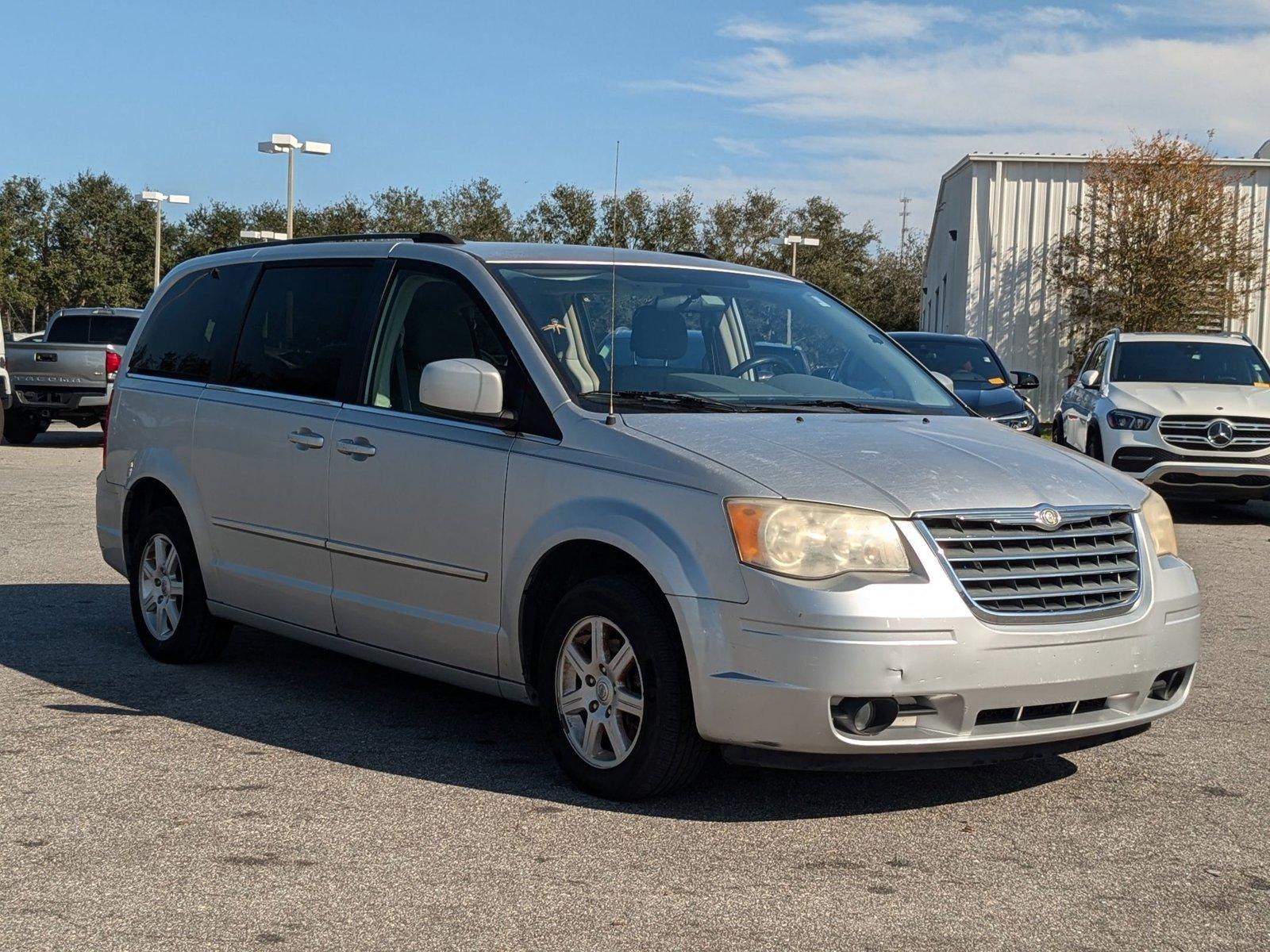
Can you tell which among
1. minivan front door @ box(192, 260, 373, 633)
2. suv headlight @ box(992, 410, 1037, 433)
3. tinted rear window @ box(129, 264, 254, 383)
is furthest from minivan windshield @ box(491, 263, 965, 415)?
suv headlight @ box(992, 410, 1037, 433)

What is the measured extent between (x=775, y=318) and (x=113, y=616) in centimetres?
423

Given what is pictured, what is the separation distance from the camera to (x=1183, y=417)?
14.6 metres

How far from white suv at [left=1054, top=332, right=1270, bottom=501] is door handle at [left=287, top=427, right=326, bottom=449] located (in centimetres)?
1012

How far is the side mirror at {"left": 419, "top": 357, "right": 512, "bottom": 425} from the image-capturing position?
5.38 m

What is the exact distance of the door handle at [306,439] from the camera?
6176mm

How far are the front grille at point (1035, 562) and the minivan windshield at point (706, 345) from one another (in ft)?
3.51

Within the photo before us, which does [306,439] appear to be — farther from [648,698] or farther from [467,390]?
[648,698]

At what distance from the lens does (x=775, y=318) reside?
248 inches

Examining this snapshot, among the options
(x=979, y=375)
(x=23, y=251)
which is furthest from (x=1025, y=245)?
(x=23, y=251)

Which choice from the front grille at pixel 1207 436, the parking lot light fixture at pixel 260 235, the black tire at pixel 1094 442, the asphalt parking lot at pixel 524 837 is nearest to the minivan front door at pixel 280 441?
the asphalt parking lot at pixel 524 837

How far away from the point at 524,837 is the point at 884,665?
45.8 inches

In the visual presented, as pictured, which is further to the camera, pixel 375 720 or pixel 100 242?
pixel 100 242

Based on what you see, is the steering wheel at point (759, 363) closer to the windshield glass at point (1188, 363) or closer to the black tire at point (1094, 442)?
the black tire at point (1094, 442)

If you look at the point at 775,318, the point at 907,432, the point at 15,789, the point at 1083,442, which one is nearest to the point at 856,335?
the point at 775,318
